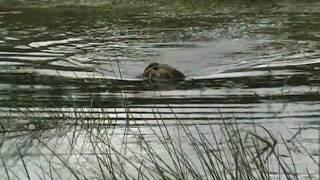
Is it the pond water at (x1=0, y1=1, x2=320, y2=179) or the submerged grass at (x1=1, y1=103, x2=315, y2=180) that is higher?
the submerged grass at (x1=1, y1=103, x2=315, y2=180)

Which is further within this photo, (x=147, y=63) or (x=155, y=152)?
(x=147, y=63)

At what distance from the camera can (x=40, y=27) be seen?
61.9ft

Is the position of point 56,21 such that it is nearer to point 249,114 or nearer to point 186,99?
point 186,99

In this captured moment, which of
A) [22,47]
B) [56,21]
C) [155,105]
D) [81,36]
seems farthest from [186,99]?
[56,21]

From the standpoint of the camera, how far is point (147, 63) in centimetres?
1412

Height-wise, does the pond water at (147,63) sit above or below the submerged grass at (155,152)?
below

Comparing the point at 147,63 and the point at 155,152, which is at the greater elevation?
the point at 155,152

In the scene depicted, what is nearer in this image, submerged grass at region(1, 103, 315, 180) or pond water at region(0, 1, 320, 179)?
submerged grass at region(1, 103, 315, 180)

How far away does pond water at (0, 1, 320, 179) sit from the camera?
28.4 feet

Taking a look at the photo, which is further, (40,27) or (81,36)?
(40,27)

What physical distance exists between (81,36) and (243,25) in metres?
3.68

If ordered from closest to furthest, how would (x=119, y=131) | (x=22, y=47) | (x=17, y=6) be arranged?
(x=119, y=131) → (x=22, y=47) → (x=17, y=6)

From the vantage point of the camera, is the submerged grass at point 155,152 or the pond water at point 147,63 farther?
the pond water at point 147,63

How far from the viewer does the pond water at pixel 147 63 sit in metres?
8.66
